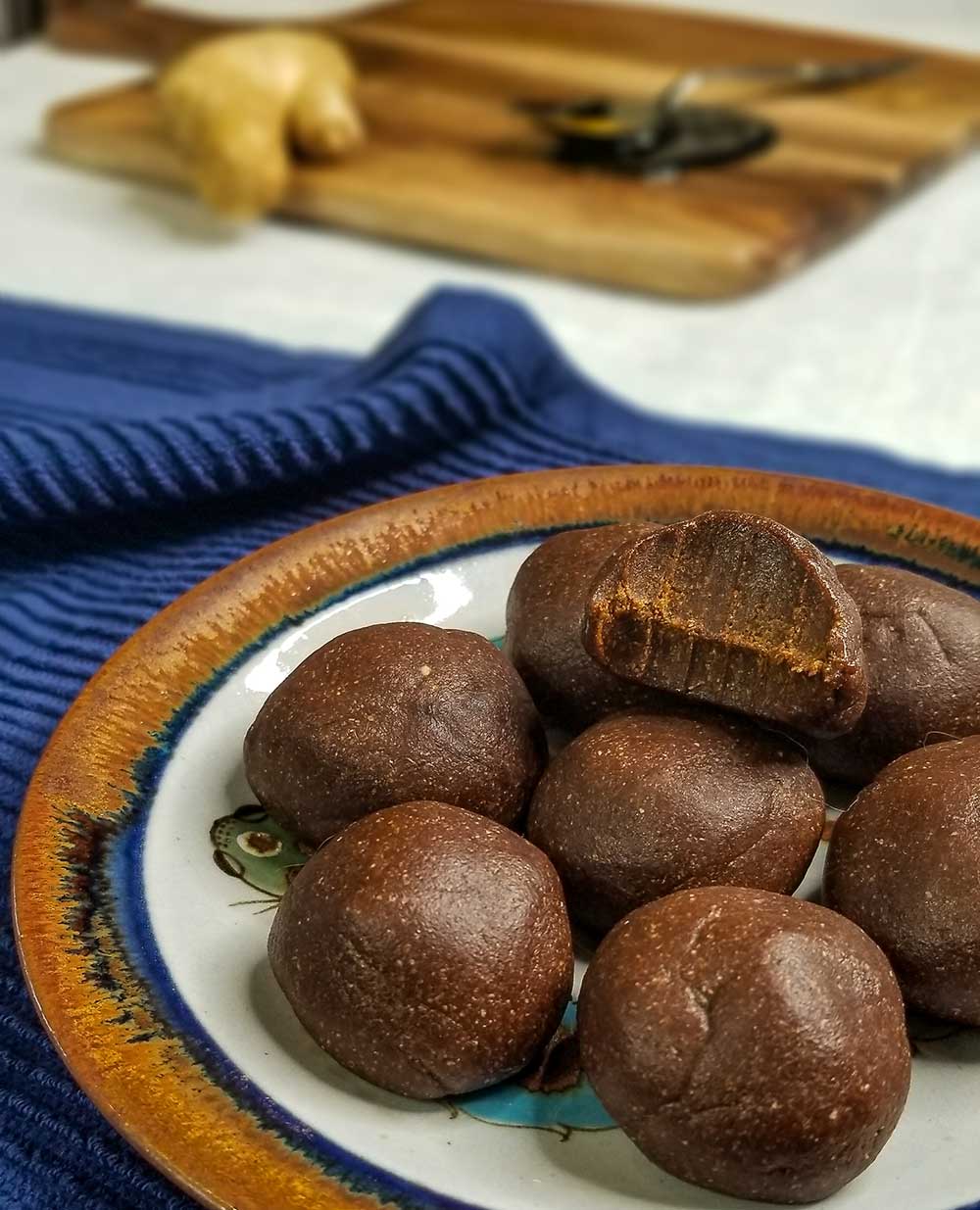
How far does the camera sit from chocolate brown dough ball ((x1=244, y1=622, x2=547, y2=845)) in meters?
0.91

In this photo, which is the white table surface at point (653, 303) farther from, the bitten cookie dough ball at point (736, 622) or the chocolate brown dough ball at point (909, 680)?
the bitten cookie dough ball at point (736, 622)

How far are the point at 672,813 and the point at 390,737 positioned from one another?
18 cm

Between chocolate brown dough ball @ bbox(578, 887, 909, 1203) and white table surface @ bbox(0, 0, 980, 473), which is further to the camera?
white table surface @ bbox(0, 0, 980, 473)

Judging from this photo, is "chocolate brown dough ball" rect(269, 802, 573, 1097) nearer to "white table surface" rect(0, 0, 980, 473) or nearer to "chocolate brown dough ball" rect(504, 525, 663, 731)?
"chocolate brown dough ball" rect(504, 525, 663, 731)

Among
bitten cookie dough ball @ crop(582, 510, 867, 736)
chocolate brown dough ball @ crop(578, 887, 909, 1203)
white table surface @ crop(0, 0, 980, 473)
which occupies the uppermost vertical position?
bitten cookie dough ball @ crop(582, 510, 867, 736)

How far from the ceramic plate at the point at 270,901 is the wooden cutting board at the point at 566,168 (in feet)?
3.57

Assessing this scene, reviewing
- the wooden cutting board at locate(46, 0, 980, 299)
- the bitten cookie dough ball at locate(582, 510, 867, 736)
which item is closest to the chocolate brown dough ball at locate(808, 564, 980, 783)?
the bitten cookie dough ball at locate(582, 510, 867, 736)

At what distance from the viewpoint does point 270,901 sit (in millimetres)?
909

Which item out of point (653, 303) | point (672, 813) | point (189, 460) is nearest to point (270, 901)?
point (672, 813)

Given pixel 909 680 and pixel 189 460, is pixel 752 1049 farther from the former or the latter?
pixel 189 460

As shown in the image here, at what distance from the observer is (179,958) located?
840mm

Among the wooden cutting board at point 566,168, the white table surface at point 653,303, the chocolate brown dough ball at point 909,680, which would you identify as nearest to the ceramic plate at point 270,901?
the chocolate brown dough ball at point 909,680

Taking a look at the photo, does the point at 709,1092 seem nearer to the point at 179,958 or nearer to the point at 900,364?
the point at 179,958

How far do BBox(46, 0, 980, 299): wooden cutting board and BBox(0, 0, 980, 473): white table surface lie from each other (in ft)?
0.17
